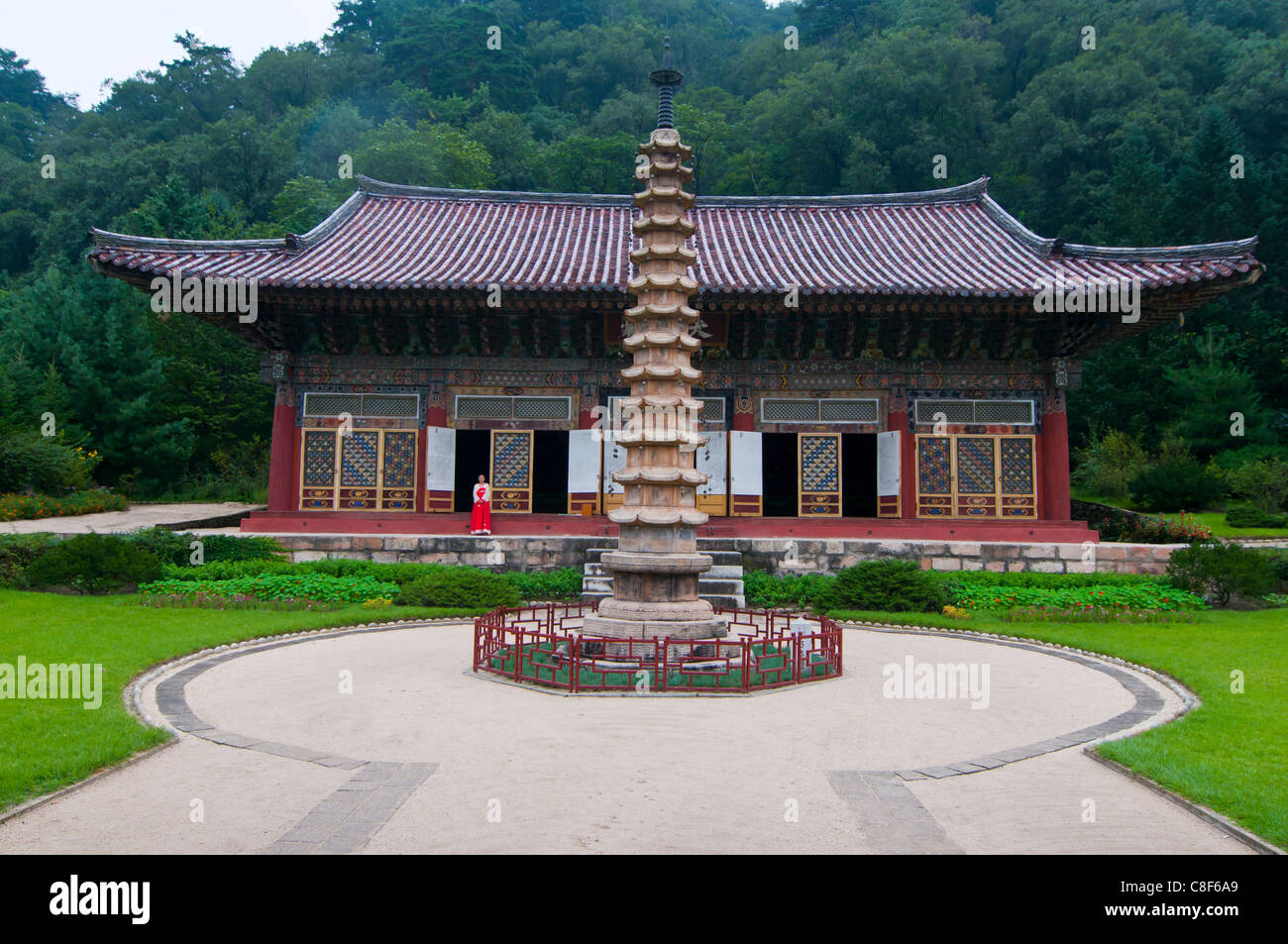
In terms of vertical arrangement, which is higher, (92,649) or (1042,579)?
(1042,579)

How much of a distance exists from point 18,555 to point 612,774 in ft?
46.3

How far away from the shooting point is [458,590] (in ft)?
47.7

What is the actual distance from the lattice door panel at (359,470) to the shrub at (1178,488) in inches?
814

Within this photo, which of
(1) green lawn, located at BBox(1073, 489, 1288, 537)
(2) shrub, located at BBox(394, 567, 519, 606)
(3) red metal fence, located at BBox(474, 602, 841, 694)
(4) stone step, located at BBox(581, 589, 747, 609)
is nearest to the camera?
(3) red metal fence, located at BBox(474, 602, 841, 694)

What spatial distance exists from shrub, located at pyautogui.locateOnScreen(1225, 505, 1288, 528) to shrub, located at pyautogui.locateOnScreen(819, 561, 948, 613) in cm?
1235

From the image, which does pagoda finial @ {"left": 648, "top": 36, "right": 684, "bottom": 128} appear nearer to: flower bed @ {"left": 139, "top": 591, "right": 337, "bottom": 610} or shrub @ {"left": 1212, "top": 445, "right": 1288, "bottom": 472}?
flower bed @ {"left": 139, "top": 591, "right": 337, "bottom": 610}

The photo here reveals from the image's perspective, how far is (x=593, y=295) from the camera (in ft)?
59.4

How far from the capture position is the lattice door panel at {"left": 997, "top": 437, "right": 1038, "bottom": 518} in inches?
773

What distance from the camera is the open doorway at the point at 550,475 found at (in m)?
27.1

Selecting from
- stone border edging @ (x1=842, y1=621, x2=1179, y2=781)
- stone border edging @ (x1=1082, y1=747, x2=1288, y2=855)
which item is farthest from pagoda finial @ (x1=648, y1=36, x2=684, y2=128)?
stone border edging @ (x1=1082, y1=747, x2=1288, y2=855)

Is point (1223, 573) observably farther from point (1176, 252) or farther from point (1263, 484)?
point (1263, 484)

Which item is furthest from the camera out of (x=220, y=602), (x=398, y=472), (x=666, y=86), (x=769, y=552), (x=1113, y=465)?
(x=1113, y=465)

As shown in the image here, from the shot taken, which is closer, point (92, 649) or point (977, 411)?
point (92, 649)

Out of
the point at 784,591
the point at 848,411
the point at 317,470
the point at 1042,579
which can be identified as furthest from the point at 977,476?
the point at 317,470
